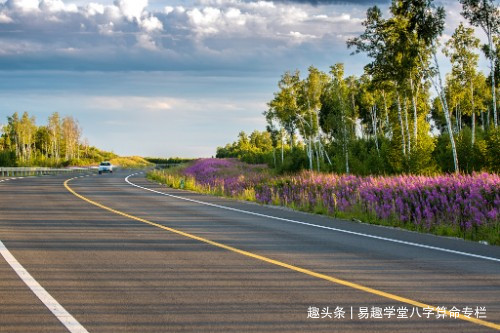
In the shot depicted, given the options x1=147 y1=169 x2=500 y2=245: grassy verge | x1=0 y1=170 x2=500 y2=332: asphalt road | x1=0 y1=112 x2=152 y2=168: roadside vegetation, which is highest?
x1=0 y1=112 x2=152 y2=168: roadside vegetation

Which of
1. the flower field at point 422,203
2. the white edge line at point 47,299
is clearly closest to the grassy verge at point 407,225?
the flower field at point 422,203

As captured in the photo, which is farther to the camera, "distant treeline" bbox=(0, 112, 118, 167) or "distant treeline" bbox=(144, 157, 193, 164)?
"distant treeline" bbox=(144, 157, 193, 164)

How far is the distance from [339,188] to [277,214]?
165 inches

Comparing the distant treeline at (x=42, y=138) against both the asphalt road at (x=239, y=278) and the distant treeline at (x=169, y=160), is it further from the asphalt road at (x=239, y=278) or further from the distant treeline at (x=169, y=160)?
the asphalt road at (x=239, y=278)

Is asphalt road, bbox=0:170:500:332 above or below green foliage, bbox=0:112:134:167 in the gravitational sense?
below

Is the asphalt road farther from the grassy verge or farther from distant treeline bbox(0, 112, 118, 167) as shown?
distant treeline bbox(0, 112, 118, 167)

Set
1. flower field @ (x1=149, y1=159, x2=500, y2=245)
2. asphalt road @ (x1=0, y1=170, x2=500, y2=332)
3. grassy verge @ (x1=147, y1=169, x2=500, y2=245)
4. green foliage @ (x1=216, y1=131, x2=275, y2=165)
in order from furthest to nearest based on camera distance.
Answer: green foliage @ (x1=216, y1=131, x2=275, y2=165) → flower field @ (x1=149, y1=159, x2=500, y2=245) → grassy verge @ (x1=147, y1=169, x2=500, y2=245) → asphalt road @ (x1=0, y1=170, x2=500, y2=332)

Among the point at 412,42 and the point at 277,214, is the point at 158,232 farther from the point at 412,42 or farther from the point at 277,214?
the point at 412,42

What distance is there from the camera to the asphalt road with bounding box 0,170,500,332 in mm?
5449

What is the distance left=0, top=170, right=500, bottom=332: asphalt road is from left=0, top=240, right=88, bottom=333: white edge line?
6 cm

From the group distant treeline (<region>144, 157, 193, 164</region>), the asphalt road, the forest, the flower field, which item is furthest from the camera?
distant treeline (<region>144, 157, 193, 164</region>)

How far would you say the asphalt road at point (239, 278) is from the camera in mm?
5449

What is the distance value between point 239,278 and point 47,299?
2511 mm

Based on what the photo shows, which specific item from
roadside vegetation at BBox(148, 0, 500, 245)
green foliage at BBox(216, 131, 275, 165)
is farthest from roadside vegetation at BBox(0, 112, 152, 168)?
roadside vegetation at BBox(148, 0, 500, 245)
